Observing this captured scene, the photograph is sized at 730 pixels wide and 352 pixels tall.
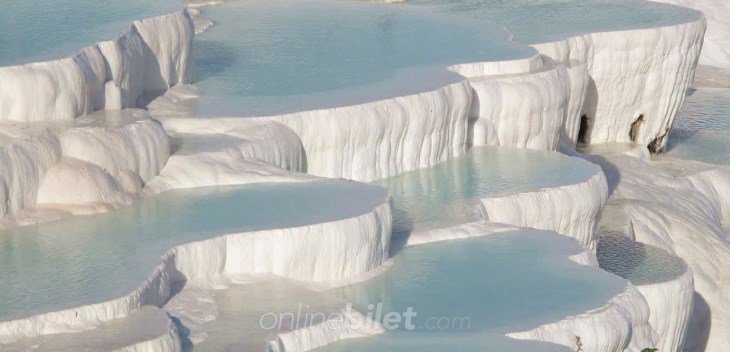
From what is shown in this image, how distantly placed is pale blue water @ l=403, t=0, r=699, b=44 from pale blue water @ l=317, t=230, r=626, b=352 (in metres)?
6.24

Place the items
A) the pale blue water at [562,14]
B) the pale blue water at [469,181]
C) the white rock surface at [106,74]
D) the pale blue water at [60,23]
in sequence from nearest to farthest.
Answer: the white rock surface at [106,74]
the pale blue water at [60,23]
the pale blue water at [469,181]
the pale blue water at [562,14]

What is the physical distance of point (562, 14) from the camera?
63.9 ft

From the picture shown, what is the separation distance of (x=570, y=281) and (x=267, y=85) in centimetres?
457

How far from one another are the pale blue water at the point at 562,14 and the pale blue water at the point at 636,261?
3.67m

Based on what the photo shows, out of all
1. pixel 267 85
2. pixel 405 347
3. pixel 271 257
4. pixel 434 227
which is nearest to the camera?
pixel 405 347

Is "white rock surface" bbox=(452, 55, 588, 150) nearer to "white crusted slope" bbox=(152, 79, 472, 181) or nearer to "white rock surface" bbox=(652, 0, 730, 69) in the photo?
"white crusted slope" bbox=(152, 79, 472, 181)

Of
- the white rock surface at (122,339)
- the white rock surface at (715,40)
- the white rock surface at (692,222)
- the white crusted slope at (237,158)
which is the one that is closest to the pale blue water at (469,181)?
the white crusted slope at (237,158)

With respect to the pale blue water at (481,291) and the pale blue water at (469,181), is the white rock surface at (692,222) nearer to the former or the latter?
the pale blue water at (469,181)

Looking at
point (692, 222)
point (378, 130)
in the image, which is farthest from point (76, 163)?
point (692, 222)

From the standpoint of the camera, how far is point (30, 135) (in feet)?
35.9

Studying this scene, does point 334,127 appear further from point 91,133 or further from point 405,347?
point 405,347

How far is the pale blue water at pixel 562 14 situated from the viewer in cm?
1827

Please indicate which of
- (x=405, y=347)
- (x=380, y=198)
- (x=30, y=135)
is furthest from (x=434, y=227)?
(x=30, y=135)

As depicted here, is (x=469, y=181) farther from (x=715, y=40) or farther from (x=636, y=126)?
(x=715, y=40)
